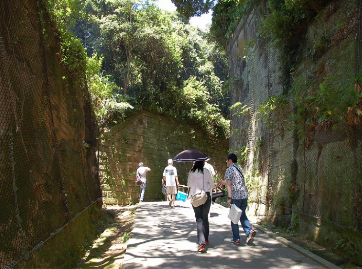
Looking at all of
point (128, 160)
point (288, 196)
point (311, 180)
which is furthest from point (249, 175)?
point (128, 160)

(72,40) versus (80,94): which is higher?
(72,40)

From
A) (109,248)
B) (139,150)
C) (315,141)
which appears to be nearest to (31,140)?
(109,248)

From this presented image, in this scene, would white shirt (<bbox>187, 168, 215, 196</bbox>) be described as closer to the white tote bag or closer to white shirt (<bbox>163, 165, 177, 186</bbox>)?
the white tote bag

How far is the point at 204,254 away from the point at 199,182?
1205mm

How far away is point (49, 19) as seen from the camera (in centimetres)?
693

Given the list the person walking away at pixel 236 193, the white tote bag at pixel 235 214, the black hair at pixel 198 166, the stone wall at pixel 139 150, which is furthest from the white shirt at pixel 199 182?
the stone wall at pixel 139 150

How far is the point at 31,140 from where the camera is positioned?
197 inches

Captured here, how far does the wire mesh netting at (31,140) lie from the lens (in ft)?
13.3

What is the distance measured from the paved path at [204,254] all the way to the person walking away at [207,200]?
0.25m

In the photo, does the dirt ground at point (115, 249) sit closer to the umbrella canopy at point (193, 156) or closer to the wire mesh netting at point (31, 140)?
the wire mesh netting at point (31, 140)

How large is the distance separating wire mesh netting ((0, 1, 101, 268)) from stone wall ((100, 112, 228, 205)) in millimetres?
7529

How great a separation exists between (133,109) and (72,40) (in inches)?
361

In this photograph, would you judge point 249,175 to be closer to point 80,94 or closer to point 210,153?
point 80,94

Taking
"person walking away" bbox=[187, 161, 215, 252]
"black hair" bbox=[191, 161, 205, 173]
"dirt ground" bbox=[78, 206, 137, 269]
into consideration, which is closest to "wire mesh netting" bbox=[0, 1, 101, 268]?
"dirt ground" bbox=[78, 206, 137, 269]
